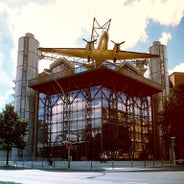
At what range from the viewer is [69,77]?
5388 centimetres

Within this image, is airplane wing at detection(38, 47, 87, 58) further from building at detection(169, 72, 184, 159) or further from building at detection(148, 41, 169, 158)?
building at detection(148, 41, 169, 158)

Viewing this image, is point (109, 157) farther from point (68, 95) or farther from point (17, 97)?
point (17, 97)

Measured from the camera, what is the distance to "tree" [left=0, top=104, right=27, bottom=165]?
42.8 metres

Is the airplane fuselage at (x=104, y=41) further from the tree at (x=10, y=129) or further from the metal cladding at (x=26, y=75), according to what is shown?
the tree at (x=10, y=129)

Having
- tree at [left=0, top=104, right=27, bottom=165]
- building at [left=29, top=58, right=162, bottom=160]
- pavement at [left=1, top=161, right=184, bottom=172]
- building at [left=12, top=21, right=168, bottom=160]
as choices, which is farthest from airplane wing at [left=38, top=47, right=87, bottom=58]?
pavement at [left=1, top=161, right=184, bottom=172]

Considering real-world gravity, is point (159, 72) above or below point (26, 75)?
above

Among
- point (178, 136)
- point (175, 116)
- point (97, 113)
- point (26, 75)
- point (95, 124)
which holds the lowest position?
point (178, 136)

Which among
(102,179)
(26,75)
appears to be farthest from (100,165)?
(26,75)

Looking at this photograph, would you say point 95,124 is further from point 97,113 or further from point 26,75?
point 26,75

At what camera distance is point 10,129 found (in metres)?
42.9

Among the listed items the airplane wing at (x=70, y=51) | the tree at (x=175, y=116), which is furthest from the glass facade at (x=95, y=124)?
the tree at (x=175, y=116)

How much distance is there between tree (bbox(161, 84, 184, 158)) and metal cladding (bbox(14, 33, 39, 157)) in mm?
29050

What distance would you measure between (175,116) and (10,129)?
72.3 feet

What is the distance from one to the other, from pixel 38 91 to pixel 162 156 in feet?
87.3
